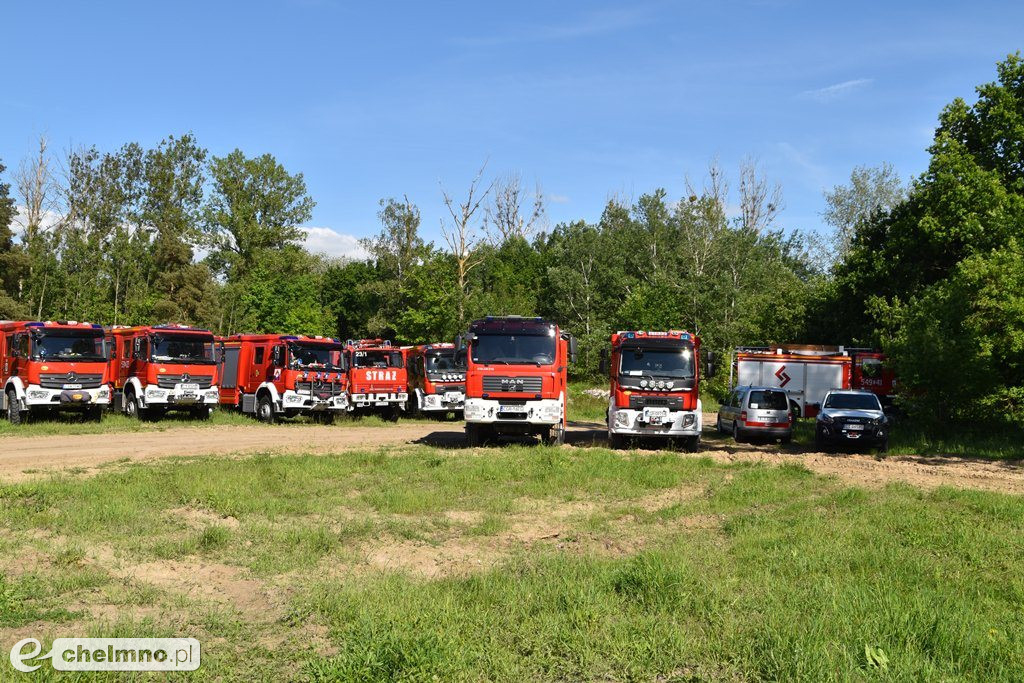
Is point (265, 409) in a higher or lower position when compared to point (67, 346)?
lower

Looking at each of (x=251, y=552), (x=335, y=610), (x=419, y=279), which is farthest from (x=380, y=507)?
(x=419, y=279)

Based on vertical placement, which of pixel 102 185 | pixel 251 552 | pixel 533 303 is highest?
pixel 102 185

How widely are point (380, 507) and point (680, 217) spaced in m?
65.0

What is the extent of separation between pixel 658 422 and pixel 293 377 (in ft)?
43.9

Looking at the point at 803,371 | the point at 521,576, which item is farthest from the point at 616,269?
the point at 521,576

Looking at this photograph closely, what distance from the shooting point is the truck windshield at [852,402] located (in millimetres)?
24552

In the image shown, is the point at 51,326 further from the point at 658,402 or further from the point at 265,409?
the point at 658,402

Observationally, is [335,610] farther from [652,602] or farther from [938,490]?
[938,490]

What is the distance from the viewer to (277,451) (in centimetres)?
2014

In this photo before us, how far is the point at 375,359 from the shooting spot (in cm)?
3353

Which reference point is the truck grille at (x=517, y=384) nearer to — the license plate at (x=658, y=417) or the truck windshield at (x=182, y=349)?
the license plate at (x=658, y=417)

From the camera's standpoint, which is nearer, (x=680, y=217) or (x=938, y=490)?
(x=938, y=490)

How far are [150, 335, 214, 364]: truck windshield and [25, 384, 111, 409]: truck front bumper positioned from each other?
2.16m

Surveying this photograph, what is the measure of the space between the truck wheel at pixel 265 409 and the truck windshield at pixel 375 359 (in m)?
3.80
